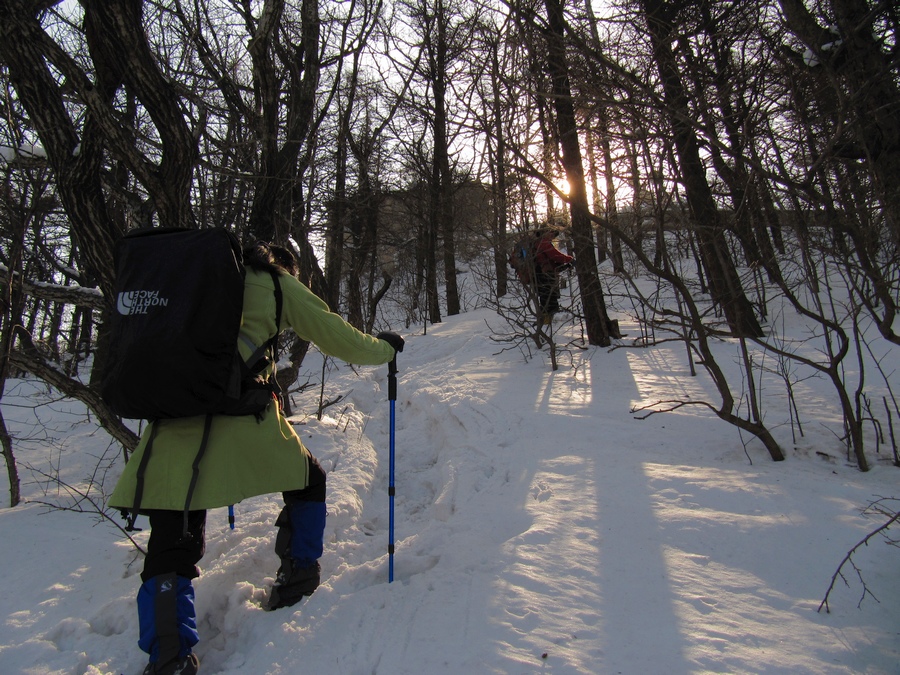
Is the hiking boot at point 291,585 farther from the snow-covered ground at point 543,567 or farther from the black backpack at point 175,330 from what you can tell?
the black backpack at point 175,330

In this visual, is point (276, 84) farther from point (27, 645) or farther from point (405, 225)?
point (405, 225)

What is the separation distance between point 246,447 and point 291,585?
0.75 m

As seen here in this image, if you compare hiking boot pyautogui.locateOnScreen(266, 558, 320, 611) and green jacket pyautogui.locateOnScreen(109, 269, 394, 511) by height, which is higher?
green jacket pyautogui.locateOnScreen(109, 269, 394, 511)

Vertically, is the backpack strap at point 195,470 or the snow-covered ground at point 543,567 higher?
the backpack strap at point 195,470

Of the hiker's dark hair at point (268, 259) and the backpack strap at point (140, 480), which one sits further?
the hiker's dark hair at point (268, 259)

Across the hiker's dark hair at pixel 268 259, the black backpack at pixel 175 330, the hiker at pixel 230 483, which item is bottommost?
the hiker at pixel 230 483

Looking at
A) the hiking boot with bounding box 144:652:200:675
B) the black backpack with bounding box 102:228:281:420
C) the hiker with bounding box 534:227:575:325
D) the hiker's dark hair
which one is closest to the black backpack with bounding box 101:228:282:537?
the black backpack with bounding box 102:228:281:420

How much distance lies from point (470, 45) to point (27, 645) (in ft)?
15.8

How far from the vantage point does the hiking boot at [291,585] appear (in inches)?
94.3

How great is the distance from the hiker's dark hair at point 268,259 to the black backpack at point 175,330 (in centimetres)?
13

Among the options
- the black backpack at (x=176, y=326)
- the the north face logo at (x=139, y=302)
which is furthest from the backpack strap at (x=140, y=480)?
the the north face logo at (x=139, y=302)

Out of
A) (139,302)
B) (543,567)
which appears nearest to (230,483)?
(139,302)

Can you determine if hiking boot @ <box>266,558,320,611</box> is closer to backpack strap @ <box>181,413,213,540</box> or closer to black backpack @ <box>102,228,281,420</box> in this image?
backpack strap @ <box>181,413,213,540</box>

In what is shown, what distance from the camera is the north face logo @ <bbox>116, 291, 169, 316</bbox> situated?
6.41 ft
